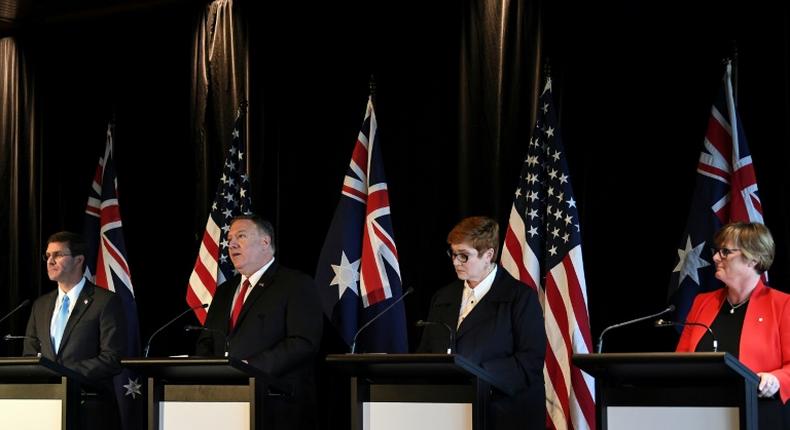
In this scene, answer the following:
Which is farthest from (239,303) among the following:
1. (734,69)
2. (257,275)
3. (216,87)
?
(734,69)

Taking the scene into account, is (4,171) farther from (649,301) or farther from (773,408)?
(773,408)

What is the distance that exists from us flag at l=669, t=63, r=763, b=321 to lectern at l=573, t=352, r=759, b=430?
4.53ft

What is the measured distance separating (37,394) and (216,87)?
8.94ft

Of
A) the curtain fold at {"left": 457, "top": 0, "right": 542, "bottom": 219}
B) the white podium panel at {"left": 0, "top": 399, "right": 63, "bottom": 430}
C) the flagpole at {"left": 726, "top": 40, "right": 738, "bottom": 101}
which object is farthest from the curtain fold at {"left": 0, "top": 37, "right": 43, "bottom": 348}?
the flagpole at {"left": 726, "top": 40, "right": 738, "bottom": 101}

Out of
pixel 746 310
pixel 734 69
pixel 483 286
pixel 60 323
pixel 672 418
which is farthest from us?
pixel 60 323

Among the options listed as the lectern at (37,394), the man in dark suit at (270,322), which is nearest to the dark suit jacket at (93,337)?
the lectern at (37,394)

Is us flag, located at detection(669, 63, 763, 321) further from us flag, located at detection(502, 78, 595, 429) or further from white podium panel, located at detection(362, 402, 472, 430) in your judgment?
white podium panel, located at detection(362, 402, 472, 430)

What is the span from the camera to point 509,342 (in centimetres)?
498

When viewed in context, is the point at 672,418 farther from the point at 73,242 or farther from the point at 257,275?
the point at 73,242

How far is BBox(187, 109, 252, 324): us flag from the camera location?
699 centimetres

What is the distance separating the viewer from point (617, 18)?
6.41 m

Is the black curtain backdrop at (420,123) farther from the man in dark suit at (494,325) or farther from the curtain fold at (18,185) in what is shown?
the man in dark suit at (494,325)

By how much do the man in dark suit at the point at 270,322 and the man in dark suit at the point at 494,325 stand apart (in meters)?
0.57

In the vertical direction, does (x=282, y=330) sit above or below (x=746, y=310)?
below
